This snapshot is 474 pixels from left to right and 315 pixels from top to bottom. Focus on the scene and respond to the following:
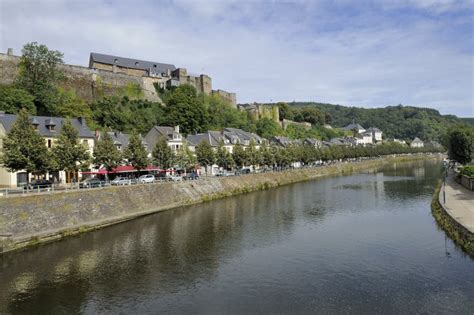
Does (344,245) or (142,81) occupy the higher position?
(142,81)

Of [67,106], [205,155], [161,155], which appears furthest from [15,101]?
[205,155]

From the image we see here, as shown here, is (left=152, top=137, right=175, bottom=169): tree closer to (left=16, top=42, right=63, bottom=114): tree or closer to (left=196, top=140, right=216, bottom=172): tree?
(left=196, top=140, right=216, bottom=172): tree

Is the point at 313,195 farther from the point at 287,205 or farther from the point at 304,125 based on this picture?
the point at 304,125

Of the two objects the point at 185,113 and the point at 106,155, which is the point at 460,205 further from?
the point at 185,113

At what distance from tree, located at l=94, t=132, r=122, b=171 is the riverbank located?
32.2m

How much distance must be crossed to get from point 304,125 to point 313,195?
88758 mm

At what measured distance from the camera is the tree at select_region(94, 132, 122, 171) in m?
42.2

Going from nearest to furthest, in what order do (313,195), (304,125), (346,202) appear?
1. (346,202)
2. (313,195)
3. (304,125)

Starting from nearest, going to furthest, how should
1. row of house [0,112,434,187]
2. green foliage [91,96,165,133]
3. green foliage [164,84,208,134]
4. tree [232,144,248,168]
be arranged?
row of house [0,112,434,187]
tree [232,144,248,168]
green foliage [91,96,165,133]
green foliage [164,84,208,134]

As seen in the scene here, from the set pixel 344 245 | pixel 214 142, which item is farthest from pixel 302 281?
pixel 214 142

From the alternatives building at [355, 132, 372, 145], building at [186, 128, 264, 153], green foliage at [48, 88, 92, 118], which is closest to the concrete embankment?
building at [186, 128, 264, 153]

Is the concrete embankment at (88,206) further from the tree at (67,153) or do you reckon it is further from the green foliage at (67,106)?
the green foliage at (67,106)

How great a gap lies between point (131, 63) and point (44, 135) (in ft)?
172

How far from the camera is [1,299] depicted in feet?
59.1
